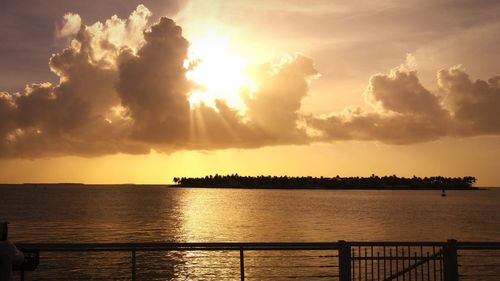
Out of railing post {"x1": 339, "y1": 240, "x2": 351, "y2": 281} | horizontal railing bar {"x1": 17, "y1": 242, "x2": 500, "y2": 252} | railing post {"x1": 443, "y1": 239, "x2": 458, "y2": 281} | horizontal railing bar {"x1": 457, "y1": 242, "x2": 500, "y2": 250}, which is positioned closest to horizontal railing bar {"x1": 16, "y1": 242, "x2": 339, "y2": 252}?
horizontal railing bar {"x1": 17, "y1": 242, "x2": 500, "y2": 252}

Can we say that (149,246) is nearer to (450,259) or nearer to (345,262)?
(345,262)

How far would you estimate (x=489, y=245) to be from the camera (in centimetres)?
1088

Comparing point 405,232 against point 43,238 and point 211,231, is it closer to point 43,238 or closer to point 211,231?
point 211,231

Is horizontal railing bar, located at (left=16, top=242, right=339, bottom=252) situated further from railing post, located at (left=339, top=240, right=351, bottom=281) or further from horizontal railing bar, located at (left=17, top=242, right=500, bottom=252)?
railing post, located at (left=339, top=240, right=351, bottom=281)

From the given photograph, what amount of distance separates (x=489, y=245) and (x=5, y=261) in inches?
358

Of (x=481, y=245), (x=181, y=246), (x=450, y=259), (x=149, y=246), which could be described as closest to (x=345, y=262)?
(x=450, y=259)

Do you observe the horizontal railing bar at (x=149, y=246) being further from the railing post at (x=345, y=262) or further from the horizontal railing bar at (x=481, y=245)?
the horizontal railing bar at (x=481, y=245)

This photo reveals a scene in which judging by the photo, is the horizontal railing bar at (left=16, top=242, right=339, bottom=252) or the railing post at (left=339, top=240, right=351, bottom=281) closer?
the horizontal railing bar at (left=16, top=242, right=339, bottom=252)

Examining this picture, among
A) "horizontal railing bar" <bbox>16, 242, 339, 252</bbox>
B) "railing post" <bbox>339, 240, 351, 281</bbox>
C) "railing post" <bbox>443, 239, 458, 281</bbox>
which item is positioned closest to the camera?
"horizontal railing bar" <bbox>16, 242, 339, 252</bbox>

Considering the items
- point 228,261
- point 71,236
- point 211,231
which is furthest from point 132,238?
point 228,261

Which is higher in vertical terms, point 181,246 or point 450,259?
point 181,246

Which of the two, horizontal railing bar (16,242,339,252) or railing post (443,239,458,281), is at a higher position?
horizontal railing bar (16,242,339,252)

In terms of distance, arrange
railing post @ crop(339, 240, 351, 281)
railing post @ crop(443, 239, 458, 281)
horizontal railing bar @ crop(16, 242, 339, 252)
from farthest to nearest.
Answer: railing post @ crop(443, 239, 458, 281)
railing post @ crop(339, 240, 351, 281)
horizontal railing bar @ crop(16, 242, 339, 252)

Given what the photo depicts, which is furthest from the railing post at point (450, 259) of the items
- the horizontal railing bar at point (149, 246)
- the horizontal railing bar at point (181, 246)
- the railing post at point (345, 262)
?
the horizontal railing bar at point (149, 246)
